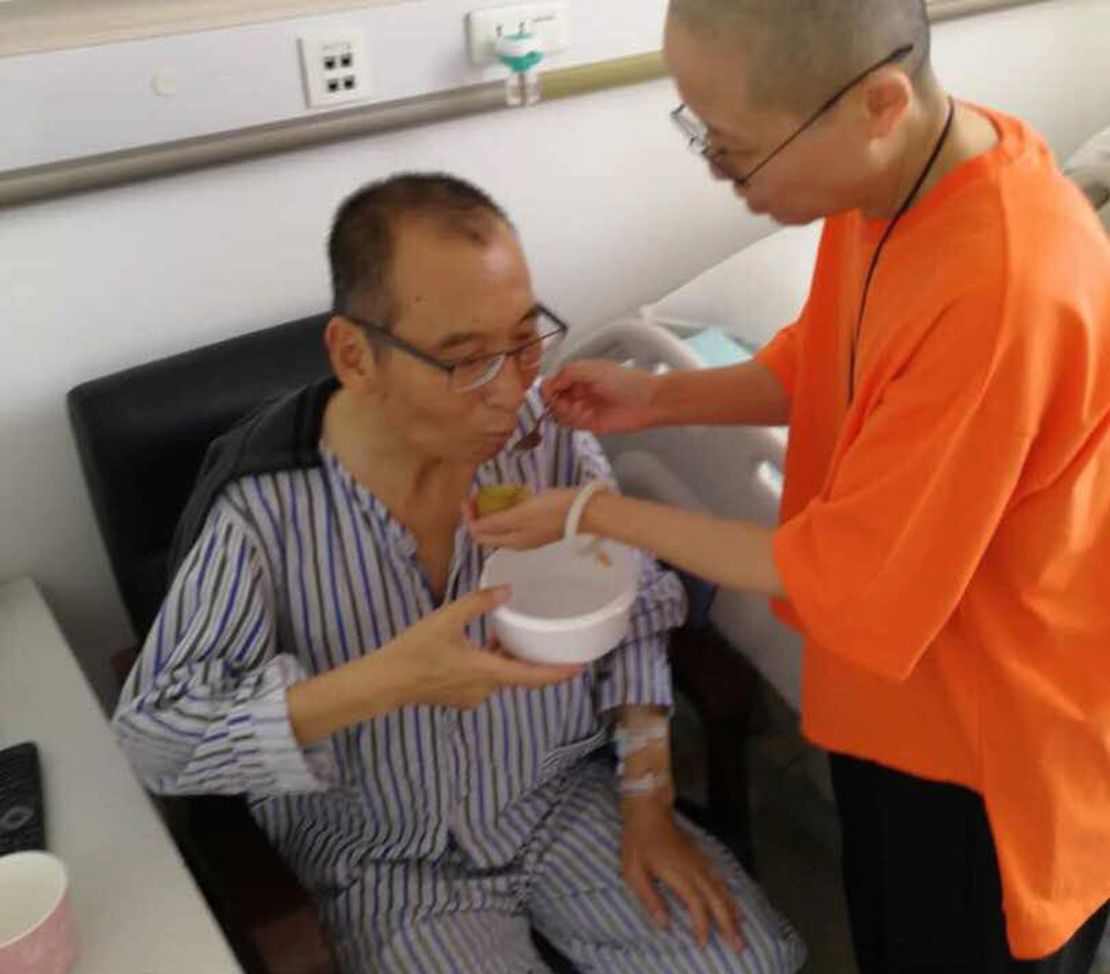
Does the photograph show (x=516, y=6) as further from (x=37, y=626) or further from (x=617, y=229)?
(x=37, y=626)

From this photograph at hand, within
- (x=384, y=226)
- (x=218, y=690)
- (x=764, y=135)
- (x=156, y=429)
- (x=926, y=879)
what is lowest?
(x=926, y=879)

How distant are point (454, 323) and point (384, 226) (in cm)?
13

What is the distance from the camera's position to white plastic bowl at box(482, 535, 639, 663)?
1173 millimetres

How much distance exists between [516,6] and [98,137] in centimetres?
65

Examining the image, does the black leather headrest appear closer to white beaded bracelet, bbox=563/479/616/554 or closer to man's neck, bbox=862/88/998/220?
white beaded bracelet, bbox=563/479/616/554

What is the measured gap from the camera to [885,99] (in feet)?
3.23

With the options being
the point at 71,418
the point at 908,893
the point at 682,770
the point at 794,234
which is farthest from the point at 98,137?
the point at 682,770

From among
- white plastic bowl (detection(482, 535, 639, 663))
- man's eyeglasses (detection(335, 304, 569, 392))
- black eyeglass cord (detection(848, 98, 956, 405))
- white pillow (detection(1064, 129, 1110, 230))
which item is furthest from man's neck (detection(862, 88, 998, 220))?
white pillow (detection(1064, 129, 1110, 230))

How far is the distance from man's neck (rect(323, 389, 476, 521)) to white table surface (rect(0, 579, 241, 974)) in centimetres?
44

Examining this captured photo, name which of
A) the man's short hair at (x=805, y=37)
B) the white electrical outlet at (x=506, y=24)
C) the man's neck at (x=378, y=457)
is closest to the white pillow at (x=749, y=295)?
the white electrical outlet at (x=506, y=24)

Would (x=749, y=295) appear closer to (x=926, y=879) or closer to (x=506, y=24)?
(x=506, y=24)

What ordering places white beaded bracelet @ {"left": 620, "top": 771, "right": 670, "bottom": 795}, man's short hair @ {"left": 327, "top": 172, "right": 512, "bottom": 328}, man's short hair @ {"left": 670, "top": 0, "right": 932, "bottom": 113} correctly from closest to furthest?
man's short hair @ {"left": 670, "top": 0, "right": 932, "bottom": 113} → man's short hair @ {"left": 327, "top": 172, "right": 512, "bottom": 328} → white beaded bracelet @ {"left": 620, "top": 771, "right": 670, "bottom": 795}

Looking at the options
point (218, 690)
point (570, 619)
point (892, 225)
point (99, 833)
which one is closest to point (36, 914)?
point (99, 833)

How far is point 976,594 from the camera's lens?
3.76 feet
